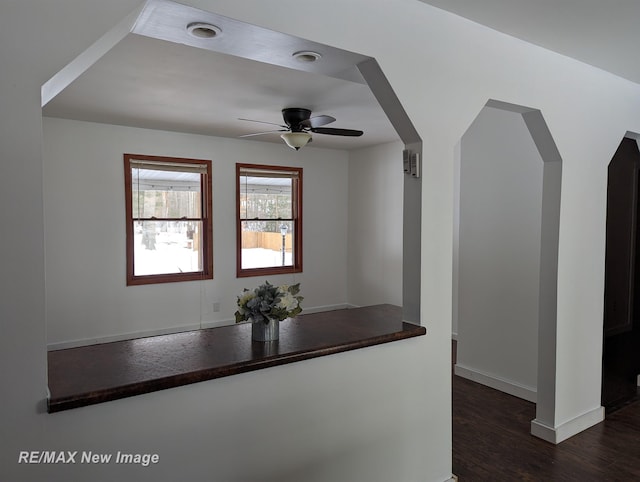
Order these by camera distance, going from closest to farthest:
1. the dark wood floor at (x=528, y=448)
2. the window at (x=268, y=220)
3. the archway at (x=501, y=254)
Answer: the dark wood floor at (x=528, y=448) → the archway at (x=501, y=254) → the window at (x=268, y=220)

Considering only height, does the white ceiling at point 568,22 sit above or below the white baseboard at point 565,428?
above

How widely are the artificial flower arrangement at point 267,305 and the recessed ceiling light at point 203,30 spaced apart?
3.62 ft

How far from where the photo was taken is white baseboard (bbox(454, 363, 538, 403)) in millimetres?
3764

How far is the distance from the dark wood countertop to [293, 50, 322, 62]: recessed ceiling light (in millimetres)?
1324

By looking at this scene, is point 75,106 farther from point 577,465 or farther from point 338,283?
point 577,465

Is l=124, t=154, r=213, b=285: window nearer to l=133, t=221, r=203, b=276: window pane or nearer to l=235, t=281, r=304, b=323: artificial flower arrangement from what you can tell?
l=133, t=221, r=203, b=276: window pane

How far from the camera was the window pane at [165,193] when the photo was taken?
5504mm

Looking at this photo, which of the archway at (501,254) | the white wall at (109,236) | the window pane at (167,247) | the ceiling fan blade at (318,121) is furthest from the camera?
the window pane at (167,247)

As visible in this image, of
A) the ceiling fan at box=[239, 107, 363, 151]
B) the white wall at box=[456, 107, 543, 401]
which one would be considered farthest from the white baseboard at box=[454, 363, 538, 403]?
the ceiling fan at box=[239, 107, 363, 151]

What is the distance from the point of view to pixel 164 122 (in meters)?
5.09

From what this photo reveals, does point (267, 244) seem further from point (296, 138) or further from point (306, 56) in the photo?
point (306, 56)

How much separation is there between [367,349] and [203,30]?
5.27 feet

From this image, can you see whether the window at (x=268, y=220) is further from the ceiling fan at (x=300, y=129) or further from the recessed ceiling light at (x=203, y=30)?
the recessed ceiling light at (x=203, y=30)

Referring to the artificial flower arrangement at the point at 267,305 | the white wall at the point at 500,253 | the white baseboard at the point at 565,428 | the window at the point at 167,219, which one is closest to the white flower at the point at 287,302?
the artificial flower arrangement at the point at 267,305
